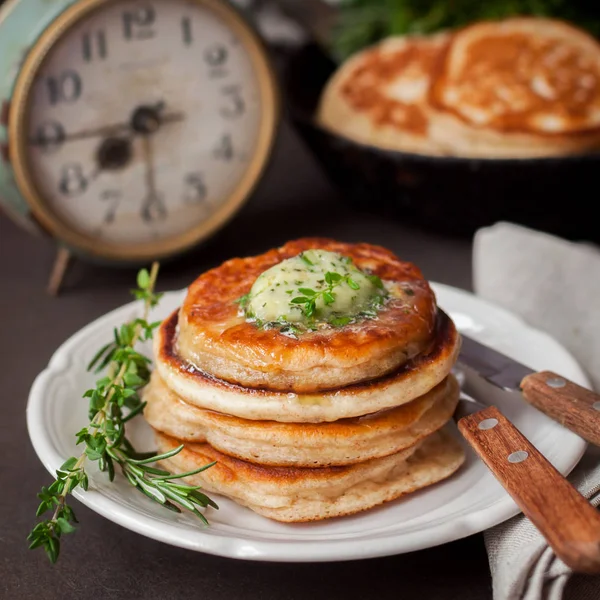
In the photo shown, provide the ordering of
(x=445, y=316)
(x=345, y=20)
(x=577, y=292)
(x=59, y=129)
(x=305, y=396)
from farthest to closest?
(x=345, y=20)
(x=59, y=129)
(x=577, y=292)
(x=445, y=316)
(x=305, y=396)

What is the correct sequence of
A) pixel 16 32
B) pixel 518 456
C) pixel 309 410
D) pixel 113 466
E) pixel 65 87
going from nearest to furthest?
pixel 518 456, pixel 309 410, pixel 113 466, pixel 16 32, pixel 65 87

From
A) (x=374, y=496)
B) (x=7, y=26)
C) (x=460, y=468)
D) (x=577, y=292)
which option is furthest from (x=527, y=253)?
(x=7, y=26)

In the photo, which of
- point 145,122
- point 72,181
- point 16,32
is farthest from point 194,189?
point 16,32

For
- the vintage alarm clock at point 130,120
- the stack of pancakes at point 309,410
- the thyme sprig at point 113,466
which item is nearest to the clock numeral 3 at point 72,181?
the vintage alarm clock at point 130,120

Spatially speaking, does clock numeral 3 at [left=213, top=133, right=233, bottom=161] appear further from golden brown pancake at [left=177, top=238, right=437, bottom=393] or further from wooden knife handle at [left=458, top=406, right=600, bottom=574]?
wooden knife handle at [left=458, top=406, right=600, bottom=574]

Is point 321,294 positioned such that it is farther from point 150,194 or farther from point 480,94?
point 480,94

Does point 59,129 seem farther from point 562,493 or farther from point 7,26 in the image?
point 562,493
